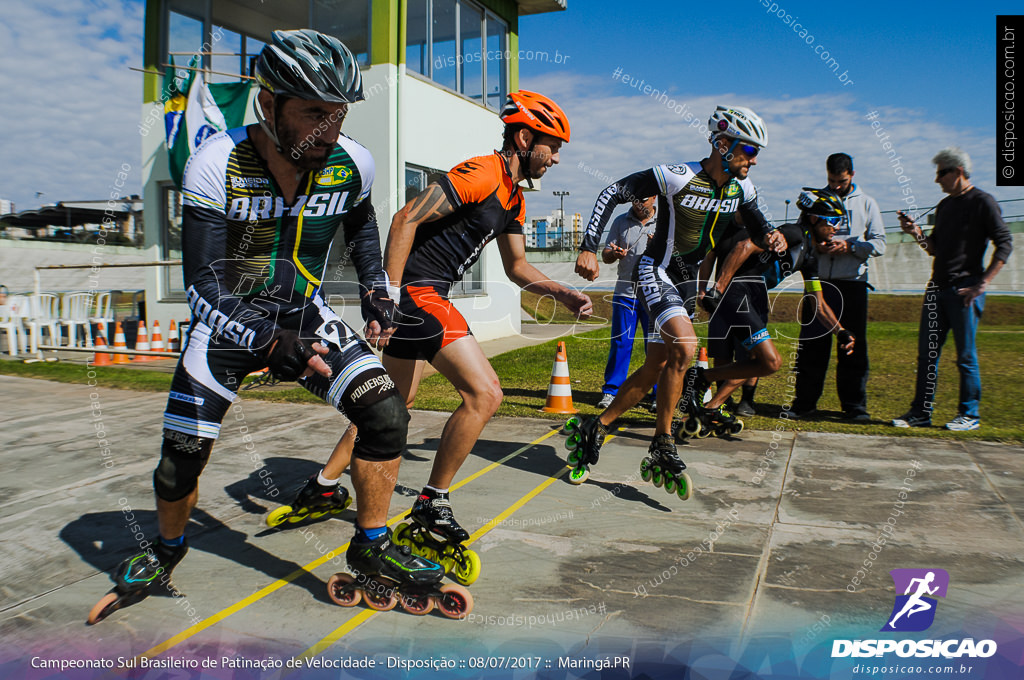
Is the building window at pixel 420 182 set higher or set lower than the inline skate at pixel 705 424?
higher

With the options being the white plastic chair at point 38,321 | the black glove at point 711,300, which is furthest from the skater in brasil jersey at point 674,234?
the white plastic chair at point 38,321

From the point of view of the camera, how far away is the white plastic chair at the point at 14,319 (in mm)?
12250

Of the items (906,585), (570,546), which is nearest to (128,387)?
(570,546)

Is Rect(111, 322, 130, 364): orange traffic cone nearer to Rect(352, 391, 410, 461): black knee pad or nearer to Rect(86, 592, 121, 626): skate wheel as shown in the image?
Rect(86, 592, 121, 626): skate wheel

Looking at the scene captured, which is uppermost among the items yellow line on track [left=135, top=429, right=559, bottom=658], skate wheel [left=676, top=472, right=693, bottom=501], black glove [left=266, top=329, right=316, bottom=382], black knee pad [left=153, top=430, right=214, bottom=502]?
black glove [left=266, top=329, right=316, bottom=382]

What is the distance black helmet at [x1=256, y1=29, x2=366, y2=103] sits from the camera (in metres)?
2.83

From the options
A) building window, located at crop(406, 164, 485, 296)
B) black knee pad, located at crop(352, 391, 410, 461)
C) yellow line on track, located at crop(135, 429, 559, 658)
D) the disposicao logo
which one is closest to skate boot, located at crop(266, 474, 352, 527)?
yellow line on track, located at crop(135, 429, 559, 658)

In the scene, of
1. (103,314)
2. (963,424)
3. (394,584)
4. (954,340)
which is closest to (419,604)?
(394,584)

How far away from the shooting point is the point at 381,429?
2.97m

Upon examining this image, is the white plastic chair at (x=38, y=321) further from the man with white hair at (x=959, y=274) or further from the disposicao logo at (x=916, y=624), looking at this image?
Result: the disposicao logo at (x=916, y=624)

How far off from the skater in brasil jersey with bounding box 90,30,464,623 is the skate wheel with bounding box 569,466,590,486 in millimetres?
2041

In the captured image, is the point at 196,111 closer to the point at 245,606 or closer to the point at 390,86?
the point at 390,86

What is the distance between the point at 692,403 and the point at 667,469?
2.04 m

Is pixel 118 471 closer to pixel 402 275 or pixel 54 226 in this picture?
pixel 402 275
